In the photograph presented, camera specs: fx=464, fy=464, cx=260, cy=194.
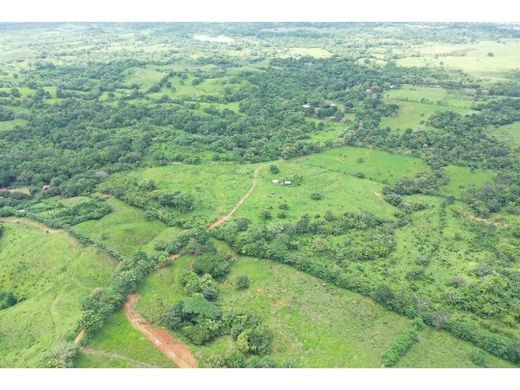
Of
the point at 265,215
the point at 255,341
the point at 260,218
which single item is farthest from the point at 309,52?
the point at 255,341

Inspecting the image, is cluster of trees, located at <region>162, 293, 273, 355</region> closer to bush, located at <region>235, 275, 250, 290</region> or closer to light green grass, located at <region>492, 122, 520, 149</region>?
bush, located at <region>235, 275, 250, 290</region>

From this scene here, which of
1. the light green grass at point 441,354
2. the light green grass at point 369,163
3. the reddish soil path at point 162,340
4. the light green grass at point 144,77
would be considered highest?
the light green grass at point 144,77

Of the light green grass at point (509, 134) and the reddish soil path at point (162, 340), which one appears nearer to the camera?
the reddish soil path at point (162, 340)

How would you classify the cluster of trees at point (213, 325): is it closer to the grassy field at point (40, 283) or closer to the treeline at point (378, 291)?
the grassy field at point (40, 283)

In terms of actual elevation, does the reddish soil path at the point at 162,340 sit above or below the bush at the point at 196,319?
below

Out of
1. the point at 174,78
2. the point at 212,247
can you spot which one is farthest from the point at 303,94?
the point at 212,247

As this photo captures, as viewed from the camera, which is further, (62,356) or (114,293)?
(114,293)

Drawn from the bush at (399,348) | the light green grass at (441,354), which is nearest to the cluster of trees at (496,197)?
the light green grass at (441,354)

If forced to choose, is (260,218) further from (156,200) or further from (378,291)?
(378,291)
